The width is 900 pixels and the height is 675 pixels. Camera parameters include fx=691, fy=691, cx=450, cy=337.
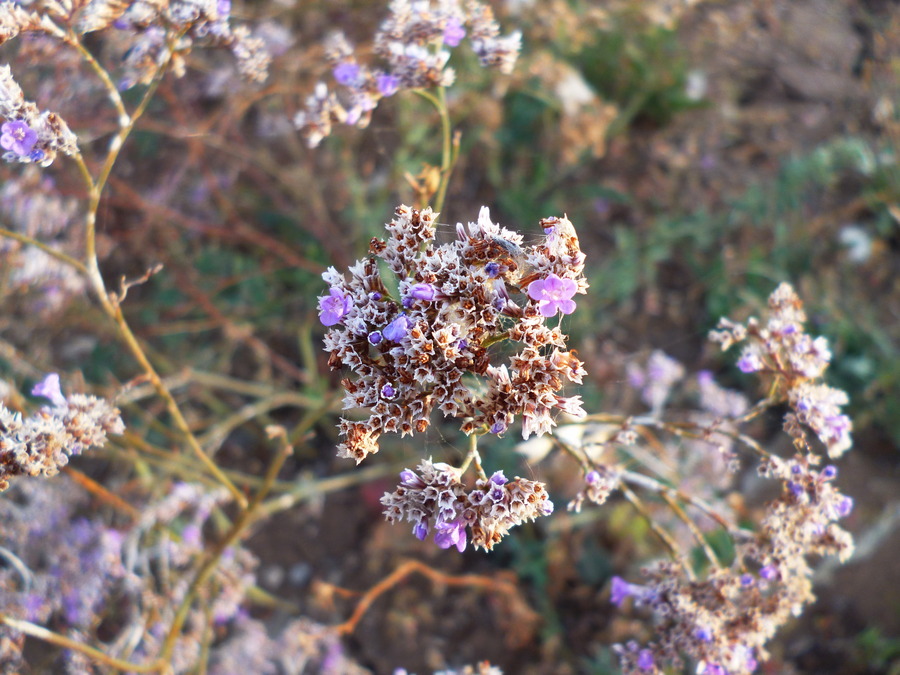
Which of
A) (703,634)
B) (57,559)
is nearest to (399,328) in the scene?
(703,634)

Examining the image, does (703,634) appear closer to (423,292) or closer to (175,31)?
(423,292)

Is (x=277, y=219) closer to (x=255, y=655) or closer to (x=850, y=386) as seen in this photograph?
(x=255, y=655)

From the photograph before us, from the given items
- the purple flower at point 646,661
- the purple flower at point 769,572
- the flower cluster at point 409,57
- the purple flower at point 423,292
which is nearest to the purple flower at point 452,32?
the flower cluster at point 409,57

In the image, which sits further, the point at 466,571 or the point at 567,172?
the point at 567,172

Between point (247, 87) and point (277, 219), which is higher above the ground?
point (247, 87)

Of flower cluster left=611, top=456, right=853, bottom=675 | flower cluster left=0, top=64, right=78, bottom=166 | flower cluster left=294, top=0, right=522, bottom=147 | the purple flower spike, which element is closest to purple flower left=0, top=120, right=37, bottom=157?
flower cluster left=0, top=64, right=78, bottom=166

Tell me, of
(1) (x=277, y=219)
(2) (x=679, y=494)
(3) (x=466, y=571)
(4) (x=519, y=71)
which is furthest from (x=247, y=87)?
(2) (x=679, y=494)
